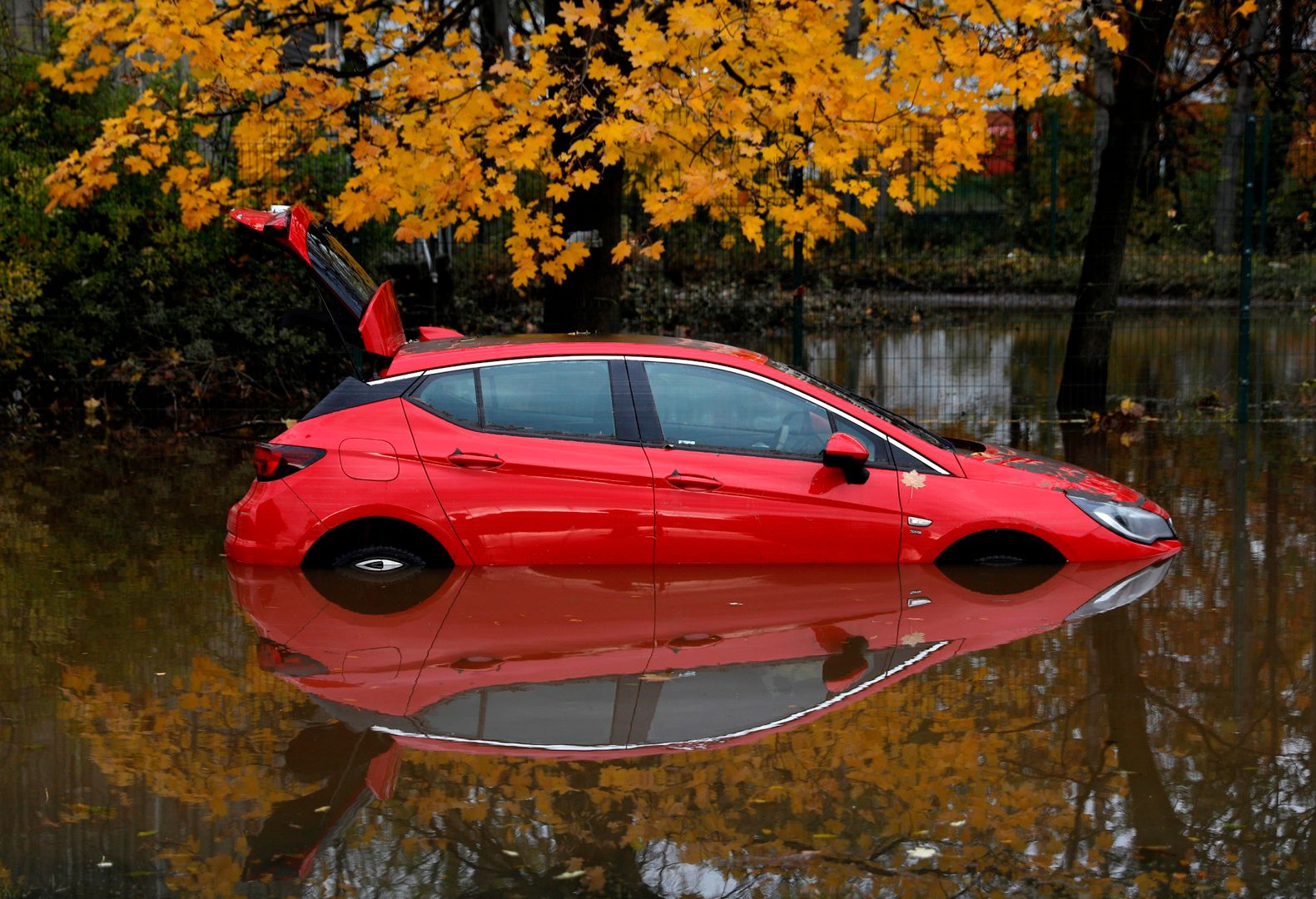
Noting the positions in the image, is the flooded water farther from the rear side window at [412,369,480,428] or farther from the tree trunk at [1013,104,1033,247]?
the tree trunk at [1013,104,1033,247]

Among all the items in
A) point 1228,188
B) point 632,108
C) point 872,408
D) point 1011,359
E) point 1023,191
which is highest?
point 632,108

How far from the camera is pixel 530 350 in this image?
26.6 feet

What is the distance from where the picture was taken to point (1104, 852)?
4.61 metres

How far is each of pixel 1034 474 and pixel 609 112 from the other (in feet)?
15.5

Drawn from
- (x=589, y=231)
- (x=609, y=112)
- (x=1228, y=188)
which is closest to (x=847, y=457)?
(x=609, y=112)

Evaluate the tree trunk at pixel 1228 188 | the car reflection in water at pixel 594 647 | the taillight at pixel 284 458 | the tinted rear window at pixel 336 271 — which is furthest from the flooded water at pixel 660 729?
the tree trunk at pixel 1228 188

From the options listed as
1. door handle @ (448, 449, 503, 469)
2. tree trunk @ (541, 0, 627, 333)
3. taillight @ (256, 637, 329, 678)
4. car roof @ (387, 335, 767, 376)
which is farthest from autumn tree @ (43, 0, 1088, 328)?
taillight @ (256, 637, 329, 678)

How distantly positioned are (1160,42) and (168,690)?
11.5 metres

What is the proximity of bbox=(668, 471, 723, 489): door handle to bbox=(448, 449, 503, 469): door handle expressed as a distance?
0.92m

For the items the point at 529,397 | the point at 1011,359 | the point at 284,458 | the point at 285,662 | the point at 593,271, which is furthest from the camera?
the point at 1011,359

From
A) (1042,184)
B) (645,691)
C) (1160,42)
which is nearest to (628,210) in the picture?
(1042,184)

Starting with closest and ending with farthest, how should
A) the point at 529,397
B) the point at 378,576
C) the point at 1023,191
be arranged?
the point at 529,397 → the point at 378,576 → the point at 1023,191

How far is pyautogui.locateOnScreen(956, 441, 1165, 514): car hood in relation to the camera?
26.6 feet

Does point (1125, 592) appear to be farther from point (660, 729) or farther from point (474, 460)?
point (474, 460)
